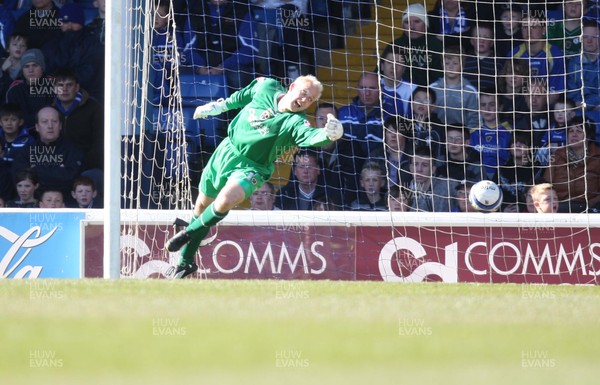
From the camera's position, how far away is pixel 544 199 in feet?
41.0

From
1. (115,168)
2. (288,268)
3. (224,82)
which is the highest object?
(224,82)

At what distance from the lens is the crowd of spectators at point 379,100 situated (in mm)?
13836

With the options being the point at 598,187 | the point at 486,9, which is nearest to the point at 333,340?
the point at 598,187

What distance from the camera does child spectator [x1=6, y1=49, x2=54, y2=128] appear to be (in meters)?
14.6

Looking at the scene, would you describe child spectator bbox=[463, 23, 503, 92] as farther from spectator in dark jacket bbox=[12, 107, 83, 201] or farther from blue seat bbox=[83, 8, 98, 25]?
spectator in dark jacket bbox=[12, 107, 83, 201]

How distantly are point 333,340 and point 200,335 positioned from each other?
741 millimetres

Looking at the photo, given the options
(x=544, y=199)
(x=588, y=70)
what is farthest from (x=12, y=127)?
(x=588, y=70)

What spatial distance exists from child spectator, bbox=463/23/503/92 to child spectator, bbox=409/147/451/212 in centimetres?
138

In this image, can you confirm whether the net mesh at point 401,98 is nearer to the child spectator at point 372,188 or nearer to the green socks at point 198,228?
the child spectator at point 372,188

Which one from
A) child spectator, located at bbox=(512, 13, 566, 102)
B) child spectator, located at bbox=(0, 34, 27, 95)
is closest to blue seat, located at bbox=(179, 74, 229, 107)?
child spectator, located at bbox=(0, 34, 27, 95)

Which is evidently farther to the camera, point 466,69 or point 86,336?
point 466,69

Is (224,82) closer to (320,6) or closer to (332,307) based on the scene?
(320,6)

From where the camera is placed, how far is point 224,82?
1465 cm

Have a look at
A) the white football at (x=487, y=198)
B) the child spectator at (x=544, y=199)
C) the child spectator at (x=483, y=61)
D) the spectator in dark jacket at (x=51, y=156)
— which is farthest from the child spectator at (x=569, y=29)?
the spectator in dark jacket at (x=51, y=156)
